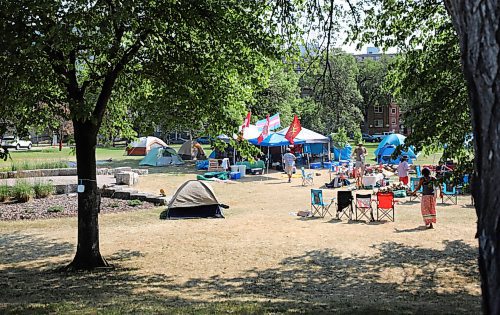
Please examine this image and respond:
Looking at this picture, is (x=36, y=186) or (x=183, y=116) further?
(x=36, y=186)

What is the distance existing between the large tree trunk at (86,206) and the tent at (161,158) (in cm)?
2405

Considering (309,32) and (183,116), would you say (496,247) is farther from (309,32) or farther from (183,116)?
(183,116)

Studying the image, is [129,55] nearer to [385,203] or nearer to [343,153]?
[385,203]

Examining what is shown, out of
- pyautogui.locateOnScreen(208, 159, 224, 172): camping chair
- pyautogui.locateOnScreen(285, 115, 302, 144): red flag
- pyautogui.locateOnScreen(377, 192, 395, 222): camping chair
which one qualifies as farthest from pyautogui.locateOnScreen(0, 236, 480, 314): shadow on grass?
pyautogui.locateOnScreen(208, 159, 224, 172): camping chair

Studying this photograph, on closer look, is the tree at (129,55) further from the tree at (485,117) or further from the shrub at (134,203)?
the shrub at (134,203)

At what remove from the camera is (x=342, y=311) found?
5.68 metres

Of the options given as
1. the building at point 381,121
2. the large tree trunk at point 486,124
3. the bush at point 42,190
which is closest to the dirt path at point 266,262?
the large tree trunk at point 486,124

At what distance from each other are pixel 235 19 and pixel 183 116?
224 centimetres

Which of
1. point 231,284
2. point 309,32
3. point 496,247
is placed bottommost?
A: point 231,284

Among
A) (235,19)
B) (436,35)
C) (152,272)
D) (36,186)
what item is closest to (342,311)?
(152,272)

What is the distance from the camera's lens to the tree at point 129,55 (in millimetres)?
7391

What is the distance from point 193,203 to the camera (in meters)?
14.8

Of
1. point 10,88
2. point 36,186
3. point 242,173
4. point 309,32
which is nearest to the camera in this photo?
point 10,88

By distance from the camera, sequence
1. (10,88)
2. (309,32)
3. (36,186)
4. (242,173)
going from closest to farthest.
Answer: (10,88) → (309,32) → (36,186) → (242,173)
